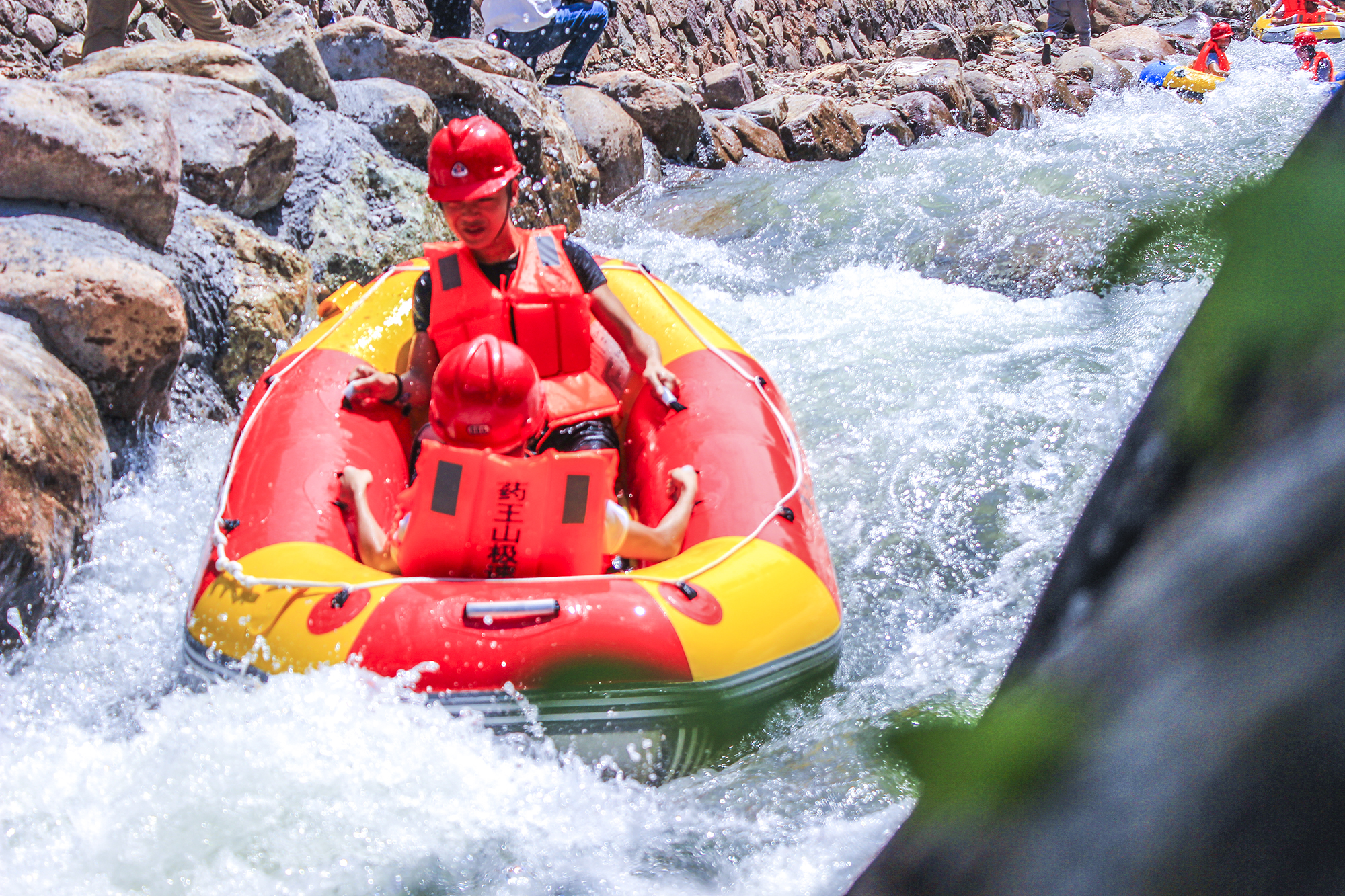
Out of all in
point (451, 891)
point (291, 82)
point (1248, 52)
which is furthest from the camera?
point (1248, 52)

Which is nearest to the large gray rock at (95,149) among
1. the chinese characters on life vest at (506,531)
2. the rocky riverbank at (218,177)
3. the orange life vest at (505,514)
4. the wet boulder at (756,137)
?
the rocky riverbank at (218,177)

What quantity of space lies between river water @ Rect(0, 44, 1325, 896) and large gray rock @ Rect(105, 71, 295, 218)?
3.60 ft

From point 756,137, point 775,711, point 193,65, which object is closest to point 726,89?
point 756,137

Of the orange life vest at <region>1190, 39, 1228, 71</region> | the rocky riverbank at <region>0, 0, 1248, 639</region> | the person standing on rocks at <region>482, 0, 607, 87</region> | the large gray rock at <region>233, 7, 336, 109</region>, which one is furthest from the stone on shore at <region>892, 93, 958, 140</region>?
the large gray rock at <region>233, 7, 336, 109</region>

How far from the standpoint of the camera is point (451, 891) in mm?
2105

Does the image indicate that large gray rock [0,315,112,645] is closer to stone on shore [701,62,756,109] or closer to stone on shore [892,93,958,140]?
stone on shore [701,62,756,109]

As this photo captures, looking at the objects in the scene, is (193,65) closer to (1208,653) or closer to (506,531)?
(506,531)

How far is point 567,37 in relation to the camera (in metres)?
8.00

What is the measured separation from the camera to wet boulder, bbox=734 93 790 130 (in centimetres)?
916

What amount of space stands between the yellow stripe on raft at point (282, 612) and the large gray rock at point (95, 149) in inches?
67.5

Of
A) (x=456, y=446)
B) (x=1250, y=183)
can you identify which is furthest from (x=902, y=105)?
(x=1250, y=183)

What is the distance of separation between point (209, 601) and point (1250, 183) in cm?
271

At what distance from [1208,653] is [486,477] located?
223cm

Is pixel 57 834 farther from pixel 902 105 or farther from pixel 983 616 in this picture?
pixel 902 105
